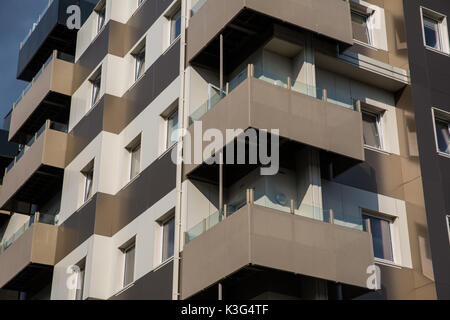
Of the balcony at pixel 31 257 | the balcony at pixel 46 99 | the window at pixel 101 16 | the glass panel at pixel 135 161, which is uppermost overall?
the window at pixel 101 16

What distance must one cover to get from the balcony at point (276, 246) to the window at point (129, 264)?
16.0 ft

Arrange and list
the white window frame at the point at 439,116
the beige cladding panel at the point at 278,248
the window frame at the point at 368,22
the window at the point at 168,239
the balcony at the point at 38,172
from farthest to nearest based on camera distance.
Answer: the balcony at the point at 38,172 < the window frame at the point at 368,22 < the white window frame at the point at 439,116 < the window at the point at 168,239 < the beige cladding panel at the point at 278,248

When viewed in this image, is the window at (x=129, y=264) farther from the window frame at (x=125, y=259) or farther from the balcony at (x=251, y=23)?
the balcony at (x=251, y=23)

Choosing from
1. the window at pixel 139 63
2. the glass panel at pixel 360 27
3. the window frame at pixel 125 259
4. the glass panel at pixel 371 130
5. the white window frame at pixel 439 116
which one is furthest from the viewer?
the window at pixel 139 63

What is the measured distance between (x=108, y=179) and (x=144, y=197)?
Result: 2.78 meters

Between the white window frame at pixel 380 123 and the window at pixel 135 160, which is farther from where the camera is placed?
the window at pixel 135 160

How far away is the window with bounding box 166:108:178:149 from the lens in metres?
27.9

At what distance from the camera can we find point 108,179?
30.2 metres

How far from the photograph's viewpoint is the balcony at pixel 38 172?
3406cm

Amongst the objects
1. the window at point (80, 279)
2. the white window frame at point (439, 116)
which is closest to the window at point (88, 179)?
the window at point (80, 279)

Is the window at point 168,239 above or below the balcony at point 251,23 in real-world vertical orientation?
below

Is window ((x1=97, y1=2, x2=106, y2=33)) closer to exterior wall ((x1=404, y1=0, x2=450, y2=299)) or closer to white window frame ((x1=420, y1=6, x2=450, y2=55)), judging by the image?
exterior wall ((x1=404, y1=0, x2=450, y2=299))

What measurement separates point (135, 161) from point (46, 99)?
8080 millimetres

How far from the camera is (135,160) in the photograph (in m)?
30.3
